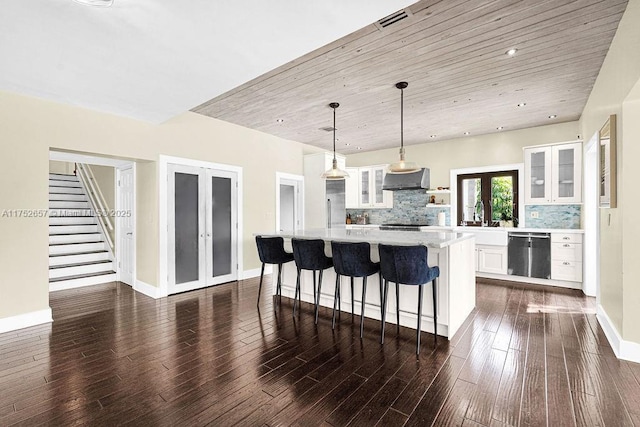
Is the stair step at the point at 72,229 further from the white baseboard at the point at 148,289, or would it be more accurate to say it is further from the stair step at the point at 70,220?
the white baseboard at the point at 148,289

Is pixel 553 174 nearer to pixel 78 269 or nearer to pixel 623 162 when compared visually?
pixel 623 162

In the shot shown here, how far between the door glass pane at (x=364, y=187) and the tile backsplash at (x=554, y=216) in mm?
3231

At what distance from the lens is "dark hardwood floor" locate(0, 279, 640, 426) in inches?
76.8

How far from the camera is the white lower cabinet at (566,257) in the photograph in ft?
16.0

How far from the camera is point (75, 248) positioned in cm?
582

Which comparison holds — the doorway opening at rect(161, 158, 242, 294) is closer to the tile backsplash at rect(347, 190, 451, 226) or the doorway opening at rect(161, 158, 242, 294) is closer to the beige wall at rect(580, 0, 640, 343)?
the tile backsplash at rect(347, 190, 451, 226)

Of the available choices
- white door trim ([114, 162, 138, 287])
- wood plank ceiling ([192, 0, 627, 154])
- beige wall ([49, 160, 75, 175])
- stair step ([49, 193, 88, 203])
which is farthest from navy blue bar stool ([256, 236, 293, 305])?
beige wall ([49, 160, 75, 175])

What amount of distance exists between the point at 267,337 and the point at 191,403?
1.11 meters

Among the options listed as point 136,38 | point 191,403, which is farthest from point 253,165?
point 191,403

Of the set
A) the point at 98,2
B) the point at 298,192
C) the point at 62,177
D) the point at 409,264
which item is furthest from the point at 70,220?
the point at 409,264

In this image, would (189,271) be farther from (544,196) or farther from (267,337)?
(544,196)

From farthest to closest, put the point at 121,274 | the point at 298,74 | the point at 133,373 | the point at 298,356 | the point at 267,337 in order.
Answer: the point at 121,274
the point at 298,74
the point at 267,337
the point at 298,356
the point at 133,373

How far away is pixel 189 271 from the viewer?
16.5 feet

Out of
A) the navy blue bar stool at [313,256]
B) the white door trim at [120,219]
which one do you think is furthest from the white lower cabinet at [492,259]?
the white door trim at [120,219]
